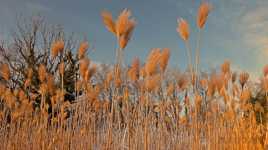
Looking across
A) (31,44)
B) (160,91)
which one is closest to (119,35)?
(160,91)

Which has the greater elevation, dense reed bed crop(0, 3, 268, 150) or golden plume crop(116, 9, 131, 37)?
golden plume crop(116, 9, 131, 37)

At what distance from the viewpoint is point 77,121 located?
4273 millimetres

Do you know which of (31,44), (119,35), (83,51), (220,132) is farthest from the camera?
(31,44)

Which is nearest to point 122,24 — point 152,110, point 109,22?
point 109,22

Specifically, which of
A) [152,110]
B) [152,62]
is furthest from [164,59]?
[152,110]

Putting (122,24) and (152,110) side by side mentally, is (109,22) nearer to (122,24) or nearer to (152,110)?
(122,24)

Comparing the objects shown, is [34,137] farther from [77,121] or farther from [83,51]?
[83,51]

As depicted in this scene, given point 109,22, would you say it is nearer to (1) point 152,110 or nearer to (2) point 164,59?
(2) point 164,59

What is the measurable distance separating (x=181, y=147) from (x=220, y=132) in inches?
22.5

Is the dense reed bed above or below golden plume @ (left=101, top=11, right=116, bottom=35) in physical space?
below

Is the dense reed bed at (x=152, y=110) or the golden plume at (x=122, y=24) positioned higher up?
the golden plume at (x=122, y=24)

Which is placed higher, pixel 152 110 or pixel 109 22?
pixel 109 22

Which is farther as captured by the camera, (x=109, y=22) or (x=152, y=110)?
(x=152, y=110)

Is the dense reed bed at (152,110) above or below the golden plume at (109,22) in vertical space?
below
